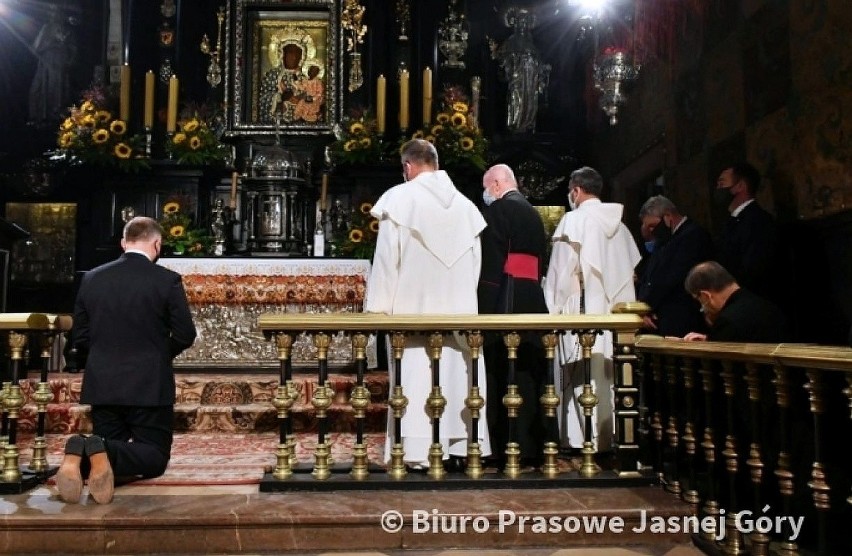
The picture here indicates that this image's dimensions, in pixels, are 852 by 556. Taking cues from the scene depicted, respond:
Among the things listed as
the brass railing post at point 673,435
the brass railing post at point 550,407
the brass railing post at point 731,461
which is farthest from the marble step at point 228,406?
the brass railing post at point 731,461

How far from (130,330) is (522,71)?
18.8 feet

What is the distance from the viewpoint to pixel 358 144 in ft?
24.5

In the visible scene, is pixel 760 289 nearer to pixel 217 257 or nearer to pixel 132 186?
pixel 217 257

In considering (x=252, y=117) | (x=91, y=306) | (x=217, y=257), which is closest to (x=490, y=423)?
(x=91, y=306)

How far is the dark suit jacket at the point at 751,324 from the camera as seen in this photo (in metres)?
3.59

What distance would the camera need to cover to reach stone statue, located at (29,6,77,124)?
8.36 metres

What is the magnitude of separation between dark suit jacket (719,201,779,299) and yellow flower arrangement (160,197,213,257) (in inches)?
174

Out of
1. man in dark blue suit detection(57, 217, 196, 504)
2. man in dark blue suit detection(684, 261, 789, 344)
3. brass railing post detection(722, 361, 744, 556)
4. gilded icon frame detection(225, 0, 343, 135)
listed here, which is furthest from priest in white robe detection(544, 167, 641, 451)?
gilded icon frame detection(225, 0, 343, 135)

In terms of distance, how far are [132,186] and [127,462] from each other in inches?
185

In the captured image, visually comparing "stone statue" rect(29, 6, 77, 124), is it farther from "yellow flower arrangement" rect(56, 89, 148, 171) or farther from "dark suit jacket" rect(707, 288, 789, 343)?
"dark suit jacket" rect(707, 288, 789, 343)

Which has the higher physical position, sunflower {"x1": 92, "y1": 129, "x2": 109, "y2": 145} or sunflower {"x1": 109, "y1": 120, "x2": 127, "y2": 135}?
sunflower {"x1": 109, "y1": 120, "x2": 127, "y2": 135}

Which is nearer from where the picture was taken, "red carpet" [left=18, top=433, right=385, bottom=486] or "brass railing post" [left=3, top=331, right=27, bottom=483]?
"brass railing post" [left=3, top=331, right=27, bottom=483]

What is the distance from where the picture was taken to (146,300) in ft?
12.3

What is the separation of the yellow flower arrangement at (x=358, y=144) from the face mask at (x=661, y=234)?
2.89 metres
